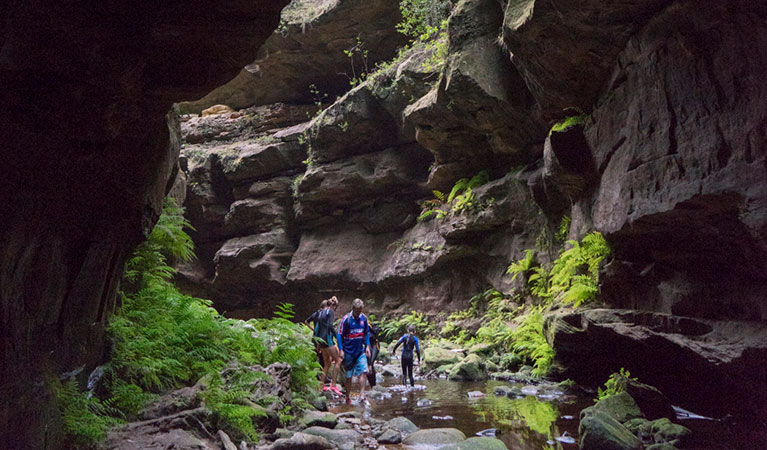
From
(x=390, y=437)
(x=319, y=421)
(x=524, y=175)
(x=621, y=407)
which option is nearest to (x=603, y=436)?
(x=621, y=407)

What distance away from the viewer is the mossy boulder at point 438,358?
13359 mm

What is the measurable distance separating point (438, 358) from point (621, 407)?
7.19 meters

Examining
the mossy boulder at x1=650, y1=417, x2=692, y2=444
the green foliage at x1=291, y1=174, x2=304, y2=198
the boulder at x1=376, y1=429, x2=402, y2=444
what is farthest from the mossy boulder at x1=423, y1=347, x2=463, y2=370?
the green foliage at x1=291, y1=174, x2=304, y2=198

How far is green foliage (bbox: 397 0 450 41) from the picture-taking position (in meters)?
19.4

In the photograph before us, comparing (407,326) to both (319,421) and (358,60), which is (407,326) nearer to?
(319,421)

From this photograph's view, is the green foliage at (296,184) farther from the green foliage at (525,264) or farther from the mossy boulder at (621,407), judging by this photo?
the mossy boulder at (621,407)

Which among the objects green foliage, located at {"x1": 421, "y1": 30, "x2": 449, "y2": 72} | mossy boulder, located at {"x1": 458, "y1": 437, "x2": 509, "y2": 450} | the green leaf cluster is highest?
green foliage, located at {"x1": 421, "y1": 30, "x2": 449, "y2": 72}

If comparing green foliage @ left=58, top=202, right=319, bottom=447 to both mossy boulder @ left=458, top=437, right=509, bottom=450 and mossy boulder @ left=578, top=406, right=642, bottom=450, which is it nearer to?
mossy boulder @ left=458, top=437, right=509, bottom=450

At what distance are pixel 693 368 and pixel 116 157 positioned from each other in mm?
7963

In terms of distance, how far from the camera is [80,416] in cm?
425

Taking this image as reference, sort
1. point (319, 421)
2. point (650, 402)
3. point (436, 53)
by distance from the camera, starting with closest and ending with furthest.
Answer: point (319, 421), point (650, 402), point (436, 53)

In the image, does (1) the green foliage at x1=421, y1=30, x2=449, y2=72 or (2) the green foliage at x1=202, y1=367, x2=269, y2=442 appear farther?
(1) the green foliage at x1=421, y1=30, x2=449, y2=72

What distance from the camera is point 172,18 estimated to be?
3.68m

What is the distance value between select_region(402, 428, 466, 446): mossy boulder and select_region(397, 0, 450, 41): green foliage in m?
16.0
